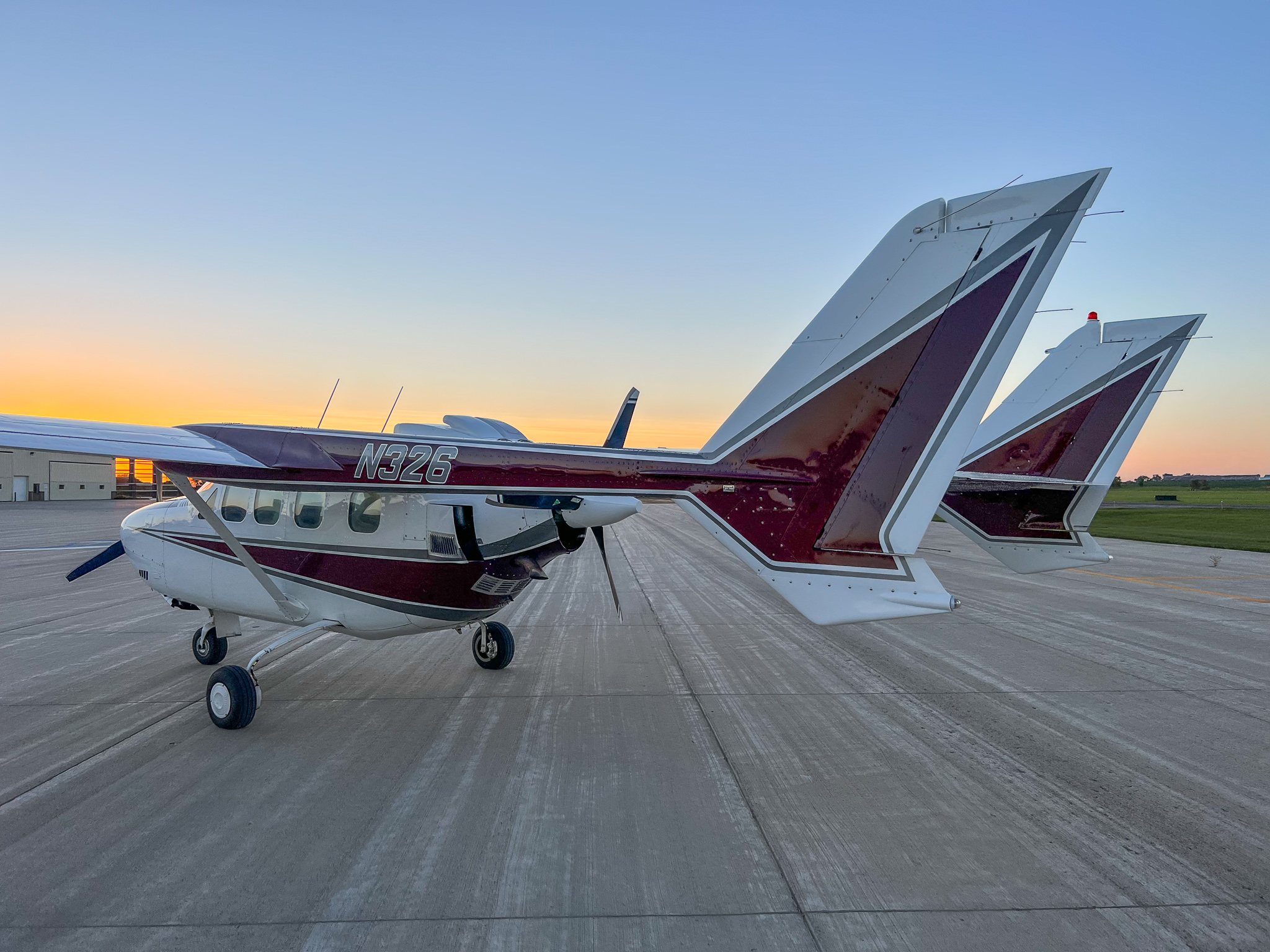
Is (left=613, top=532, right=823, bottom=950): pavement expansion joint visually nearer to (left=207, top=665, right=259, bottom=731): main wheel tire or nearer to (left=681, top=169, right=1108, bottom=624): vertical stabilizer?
(left=681, top=169, right=1108, bottom=624): vertical stabilizer

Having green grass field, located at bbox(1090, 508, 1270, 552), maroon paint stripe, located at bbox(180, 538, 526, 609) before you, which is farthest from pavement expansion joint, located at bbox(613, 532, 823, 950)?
green grass field, located at bbox(1090, 508, 1270, 552)

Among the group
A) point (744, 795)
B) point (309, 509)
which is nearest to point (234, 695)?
point (309, 509)

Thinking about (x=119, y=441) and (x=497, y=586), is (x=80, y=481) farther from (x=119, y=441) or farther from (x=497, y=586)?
(x=497, y=586)

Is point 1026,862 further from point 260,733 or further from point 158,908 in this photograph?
point 260,733

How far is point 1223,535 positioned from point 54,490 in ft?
217

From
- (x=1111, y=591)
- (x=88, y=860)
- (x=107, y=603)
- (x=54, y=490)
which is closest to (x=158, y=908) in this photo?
(x=88, y=860)

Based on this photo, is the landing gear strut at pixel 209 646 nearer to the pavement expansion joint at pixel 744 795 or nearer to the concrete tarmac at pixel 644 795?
the concrete tarmac at pixel 644 795

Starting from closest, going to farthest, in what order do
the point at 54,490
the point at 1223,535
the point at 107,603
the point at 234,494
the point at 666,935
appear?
the point at 666,935 < the point at 234,494 < the point at 107,603 < the point at 1223,535 < the point at 54,490

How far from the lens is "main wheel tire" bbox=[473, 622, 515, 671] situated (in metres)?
8.98

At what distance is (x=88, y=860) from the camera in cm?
451

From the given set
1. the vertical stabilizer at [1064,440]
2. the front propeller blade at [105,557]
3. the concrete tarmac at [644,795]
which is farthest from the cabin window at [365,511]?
the vertical stabilizer at [1064,440]

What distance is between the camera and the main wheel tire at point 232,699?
22.1 feet

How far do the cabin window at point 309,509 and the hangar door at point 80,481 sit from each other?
181 ft

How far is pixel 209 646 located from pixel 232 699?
108 inches
